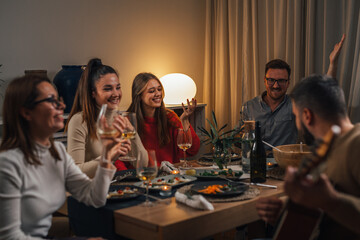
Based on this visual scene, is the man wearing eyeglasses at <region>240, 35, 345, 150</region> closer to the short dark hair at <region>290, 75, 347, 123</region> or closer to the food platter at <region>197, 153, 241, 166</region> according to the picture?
the food platter at <region>197, 153, 241, 166</region>

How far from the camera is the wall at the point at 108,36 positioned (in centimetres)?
341

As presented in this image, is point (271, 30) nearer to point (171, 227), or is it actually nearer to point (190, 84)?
point (190, 84)

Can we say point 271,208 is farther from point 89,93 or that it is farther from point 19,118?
point 89,93

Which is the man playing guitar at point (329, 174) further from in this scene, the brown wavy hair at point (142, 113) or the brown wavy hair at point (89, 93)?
the brown wavy hair at point (142, 113)

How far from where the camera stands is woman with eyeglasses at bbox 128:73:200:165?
124 inches

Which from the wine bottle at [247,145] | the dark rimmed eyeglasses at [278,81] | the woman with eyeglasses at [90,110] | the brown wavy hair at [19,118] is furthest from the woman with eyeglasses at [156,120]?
the brown wavy hair at [19,118]

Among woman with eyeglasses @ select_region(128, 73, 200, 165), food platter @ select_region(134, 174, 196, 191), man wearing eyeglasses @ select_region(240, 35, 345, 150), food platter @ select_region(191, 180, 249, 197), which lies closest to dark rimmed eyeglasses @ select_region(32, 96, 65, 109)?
food platter @ select_region(134, 174, 196, 191)

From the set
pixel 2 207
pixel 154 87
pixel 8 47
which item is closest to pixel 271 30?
pixel 154 87

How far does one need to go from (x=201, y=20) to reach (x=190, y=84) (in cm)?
107

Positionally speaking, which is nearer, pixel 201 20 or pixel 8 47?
pixel 8 47

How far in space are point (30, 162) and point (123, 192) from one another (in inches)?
19.6

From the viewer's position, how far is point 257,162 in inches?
85.9

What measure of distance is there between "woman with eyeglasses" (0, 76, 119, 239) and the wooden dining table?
174 mm

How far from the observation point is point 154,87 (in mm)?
3182
